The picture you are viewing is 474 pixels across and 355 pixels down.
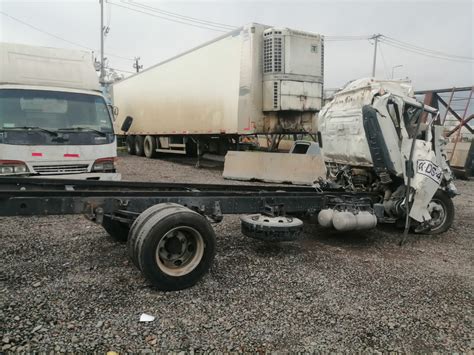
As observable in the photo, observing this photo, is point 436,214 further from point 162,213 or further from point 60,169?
point 60,169

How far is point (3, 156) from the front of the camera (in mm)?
5871

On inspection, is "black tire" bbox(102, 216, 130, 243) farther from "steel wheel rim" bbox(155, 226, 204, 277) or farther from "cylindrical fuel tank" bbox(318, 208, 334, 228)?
"cylindrical fuel tank" bbox(318, 208, 334, 228)

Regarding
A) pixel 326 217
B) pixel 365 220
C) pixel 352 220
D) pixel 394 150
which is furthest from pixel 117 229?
pixel 394 150

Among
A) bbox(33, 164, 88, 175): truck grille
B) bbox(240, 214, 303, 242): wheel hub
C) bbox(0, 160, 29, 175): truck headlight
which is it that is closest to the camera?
bbox(240, 214, 303, 242): wheel hub

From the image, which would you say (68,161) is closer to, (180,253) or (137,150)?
(180,253)

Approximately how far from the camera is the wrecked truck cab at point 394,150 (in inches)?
209

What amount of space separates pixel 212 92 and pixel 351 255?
893 cm

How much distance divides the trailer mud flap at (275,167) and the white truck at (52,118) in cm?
493

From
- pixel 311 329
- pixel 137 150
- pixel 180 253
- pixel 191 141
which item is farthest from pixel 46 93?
pixel 137 150

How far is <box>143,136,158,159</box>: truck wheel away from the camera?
59.1 ft

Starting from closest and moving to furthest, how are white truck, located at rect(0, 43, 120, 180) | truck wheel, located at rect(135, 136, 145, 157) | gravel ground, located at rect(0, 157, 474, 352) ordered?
gravel ground, located at rect(0, 157, 474, 352) → white truck, located at rect(0, 43, 120, 180) → truck wheel, located at rect(135, 136, 145, 157)

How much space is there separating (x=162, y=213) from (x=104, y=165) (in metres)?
3.63

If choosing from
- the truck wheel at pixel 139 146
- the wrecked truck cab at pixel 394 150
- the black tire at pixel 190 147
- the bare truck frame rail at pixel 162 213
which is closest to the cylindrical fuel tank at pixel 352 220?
the wrecked truck cab at pixel 394 150

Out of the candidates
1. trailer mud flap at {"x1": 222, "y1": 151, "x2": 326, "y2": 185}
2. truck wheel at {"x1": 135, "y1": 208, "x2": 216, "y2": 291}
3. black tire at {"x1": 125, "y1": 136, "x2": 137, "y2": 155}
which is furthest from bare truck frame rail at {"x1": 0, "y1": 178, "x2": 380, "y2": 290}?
black tire at {"x1": 125, "y1": 136, "x2": 137, "y2": 155}
